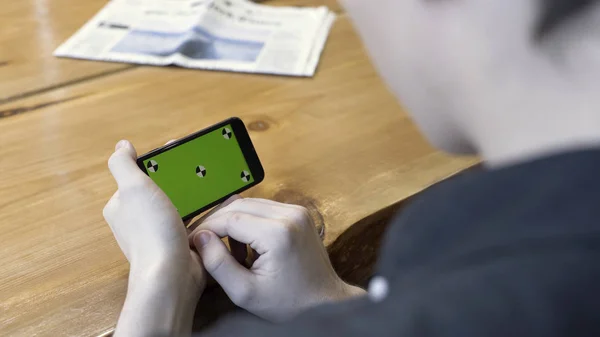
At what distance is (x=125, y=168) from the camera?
1.85ft

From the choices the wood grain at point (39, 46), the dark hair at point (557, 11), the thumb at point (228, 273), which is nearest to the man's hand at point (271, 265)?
the thumb at point (228, 273)

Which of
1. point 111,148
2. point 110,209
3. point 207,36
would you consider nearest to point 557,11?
point 110,209

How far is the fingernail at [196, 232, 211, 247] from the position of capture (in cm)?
56

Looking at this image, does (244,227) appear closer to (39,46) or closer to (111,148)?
(111,148)

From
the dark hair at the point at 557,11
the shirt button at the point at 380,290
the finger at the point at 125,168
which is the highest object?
the dark hair at the point at 557,11

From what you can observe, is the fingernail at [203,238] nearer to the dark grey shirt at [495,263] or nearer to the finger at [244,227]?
the finger at [244,227]

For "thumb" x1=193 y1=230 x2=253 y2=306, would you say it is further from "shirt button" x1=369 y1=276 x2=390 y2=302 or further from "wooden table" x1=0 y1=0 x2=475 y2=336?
"shirt button" x1=369 y1=276 x2=390 y2=302

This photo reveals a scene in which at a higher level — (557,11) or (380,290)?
(557,11)

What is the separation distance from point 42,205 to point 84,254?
0.31 feet

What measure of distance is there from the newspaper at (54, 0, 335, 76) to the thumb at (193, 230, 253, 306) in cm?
40

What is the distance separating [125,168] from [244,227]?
0.42ft

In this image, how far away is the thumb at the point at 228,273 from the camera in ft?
1.75

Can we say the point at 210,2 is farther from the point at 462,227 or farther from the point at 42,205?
the point at 462,227

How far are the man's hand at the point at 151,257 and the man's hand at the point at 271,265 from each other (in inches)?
0.9
